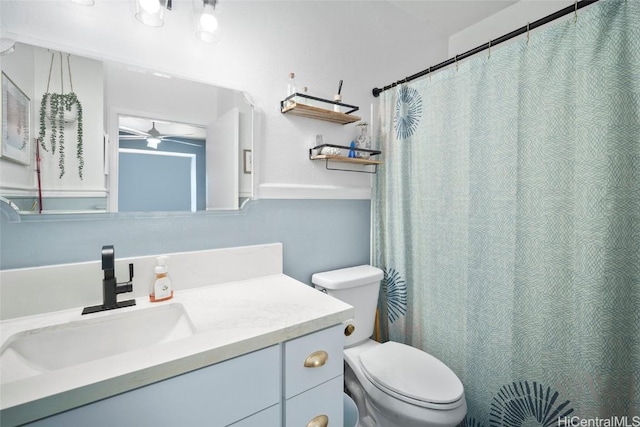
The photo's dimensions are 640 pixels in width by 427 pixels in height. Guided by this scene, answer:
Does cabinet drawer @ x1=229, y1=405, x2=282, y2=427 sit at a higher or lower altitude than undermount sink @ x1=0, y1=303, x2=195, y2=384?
lower

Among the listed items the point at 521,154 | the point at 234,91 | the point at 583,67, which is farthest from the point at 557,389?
the point at 234,91

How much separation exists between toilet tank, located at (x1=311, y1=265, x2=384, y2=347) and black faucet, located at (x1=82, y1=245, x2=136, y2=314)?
2.72ft

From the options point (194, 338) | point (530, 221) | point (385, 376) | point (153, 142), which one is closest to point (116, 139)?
point (153, 142)

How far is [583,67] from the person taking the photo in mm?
1021

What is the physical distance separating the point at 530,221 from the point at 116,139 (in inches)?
64.6

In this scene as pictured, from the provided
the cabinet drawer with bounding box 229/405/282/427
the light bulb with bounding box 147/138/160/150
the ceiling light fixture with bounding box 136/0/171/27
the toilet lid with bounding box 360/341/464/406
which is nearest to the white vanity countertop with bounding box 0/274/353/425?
the cabinet drawer with bounding box 229/405/282/427

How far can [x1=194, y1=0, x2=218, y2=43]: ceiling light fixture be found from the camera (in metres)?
1.12

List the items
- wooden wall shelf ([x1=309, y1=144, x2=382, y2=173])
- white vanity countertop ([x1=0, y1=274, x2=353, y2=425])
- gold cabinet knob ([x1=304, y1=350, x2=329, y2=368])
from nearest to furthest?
1. white vanity countertop ([x1=0, y1=274, x2=353, y2=425])
2. gold cabinet knob ([x1=304, y1=350, x2=329, y2=368])
3. wooden wall shelf ([x1=309, y1=144, x2=382, y2=173])

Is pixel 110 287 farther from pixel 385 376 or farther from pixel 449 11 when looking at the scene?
pixel 449 11

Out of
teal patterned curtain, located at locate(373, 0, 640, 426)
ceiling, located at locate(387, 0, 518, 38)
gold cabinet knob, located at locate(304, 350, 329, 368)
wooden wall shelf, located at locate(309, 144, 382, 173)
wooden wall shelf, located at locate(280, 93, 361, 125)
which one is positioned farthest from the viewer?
ceiling, located at locate(387, 0, 518, 38)

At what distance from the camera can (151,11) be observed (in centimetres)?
102

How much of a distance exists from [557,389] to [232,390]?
1.24m

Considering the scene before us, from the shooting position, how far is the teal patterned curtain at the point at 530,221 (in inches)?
37.9

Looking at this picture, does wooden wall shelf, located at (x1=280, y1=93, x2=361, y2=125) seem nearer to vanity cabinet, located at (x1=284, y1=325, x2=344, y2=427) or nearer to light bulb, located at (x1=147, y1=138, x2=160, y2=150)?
light bulb, located at (x1=147, y1=138, x2=160, y2=150)
